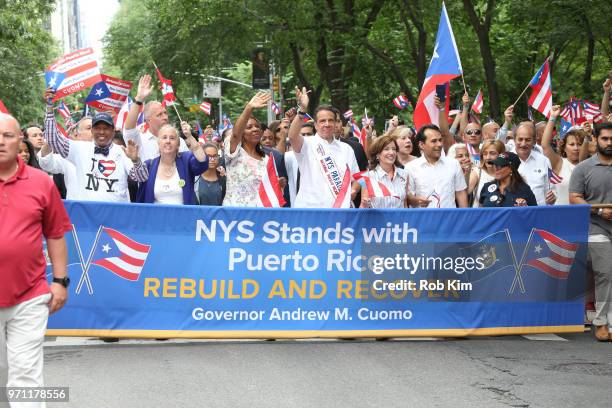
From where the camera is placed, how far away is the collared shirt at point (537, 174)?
38.8 feet

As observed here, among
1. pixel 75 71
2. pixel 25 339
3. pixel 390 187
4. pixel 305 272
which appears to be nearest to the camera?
pixel 25 339

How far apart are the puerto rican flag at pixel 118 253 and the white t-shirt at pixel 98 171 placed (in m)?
0.57

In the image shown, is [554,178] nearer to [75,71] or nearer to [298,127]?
[298,127]

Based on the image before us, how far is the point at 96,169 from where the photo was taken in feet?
34.7

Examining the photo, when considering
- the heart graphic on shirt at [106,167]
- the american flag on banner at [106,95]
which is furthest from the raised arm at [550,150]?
the american flag on banner at [106,95]

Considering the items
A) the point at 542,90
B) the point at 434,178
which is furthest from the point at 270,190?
the point at 542,90

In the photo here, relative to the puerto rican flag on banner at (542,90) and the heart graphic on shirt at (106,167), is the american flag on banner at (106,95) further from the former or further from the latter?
the heart graphic on shirt at (106,167)

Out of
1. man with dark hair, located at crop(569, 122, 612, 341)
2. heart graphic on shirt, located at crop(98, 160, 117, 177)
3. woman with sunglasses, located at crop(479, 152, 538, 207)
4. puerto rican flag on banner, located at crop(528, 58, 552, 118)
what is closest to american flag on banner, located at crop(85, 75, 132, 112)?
puerto rican flag on banner, located at crop(528, 58, 552, 118)

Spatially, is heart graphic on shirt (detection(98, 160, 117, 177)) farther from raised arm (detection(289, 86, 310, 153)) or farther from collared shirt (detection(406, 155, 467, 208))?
collared shirt (detection(406, 155, 467, 208))

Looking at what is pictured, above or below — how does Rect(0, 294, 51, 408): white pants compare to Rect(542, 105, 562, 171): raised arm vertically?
below

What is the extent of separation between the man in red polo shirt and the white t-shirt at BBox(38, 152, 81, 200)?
4.21 meters

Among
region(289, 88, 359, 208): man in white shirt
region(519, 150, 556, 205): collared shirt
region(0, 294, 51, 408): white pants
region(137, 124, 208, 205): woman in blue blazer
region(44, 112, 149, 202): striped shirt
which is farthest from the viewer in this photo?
region(519, 150, 556, 205): collared shirt

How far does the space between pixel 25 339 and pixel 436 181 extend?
565cm

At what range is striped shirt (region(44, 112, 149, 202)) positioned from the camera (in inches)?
416
